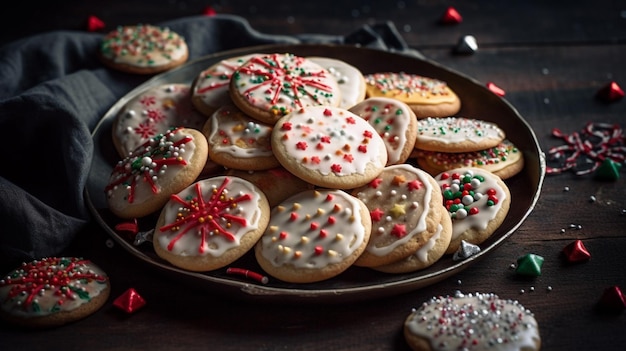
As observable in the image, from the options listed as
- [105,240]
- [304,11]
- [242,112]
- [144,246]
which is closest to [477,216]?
[242,112]

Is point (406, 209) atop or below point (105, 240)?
atop

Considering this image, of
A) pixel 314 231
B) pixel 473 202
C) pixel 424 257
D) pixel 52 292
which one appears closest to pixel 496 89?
pixel 473 202

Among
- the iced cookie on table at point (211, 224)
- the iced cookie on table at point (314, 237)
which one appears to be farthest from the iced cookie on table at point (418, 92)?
the iced cookie on table at point (211, 224)

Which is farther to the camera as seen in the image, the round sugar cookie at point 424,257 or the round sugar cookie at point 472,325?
the round sugar cookie at point 424,257

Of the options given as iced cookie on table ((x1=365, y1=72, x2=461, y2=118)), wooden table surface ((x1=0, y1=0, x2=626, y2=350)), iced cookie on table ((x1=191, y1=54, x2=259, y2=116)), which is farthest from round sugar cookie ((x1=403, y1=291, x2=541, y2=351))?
iced cookie on table ((x1=191, y1=54, x2=259, y2=116))

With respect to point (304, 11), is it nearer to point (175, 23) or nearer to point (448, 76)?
point (175, 23)

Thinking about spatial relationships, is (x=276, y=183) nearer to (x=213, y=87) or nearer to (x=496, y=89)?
(x=213, y=87)

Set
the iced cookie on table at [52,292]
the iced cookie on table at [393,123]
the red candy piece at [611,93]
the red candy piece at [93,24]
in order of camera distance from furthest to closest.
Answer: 1. the red candy piece at [93,24]
2. the red candy piece at [611,93]
3. the iced cookie on table at [393,123]
4. the iced cookie on table at [52,292]

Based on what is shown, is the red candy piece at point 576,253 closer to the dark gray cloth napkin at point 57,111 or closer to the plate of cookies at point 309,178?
the plate of cookies at point 309,178
